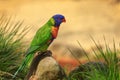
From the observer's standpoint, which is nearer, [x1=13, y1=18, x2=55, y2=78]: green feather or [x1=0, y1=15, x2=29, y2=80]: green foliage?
[x1=13, y1=18, x2=55, y2=78]: green feather

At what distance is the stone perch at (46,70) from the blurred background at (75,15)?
12947mm

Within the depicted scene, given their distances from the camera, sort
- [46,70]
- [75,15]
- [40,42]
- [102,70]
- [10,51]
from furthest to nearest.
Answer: [75,15], [10,51], [40,42], [46,70], [102,70]

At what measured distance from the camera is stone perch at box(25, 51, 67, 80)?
1044 cm

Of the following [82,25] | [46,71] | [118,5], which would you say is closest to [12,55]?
[46,71]

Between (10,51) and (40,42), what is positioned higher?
(40,42)

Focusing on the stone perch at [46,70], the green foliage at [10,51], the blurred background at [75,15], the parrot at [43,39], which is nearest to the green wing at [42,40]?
the parrot at [43,39]

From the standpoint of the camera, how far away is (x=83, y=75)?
34.0 ft

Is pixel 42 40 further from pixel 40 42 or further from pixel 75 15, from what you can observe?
pixel 75 15

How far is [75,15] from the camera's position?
27.0m

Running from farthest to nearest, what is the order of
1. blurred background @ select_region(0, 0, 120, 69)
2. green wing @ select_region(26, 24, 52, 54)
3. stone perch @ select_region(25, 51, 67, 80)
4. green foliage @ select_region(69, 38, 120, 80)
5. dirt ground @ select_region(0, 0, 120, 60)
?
dirt ground @ select_region(0, 0, 120, 60)
blurred background @ select_region(0, 0, 120, 69)
green wing @ select_region(26, 24, 52, 54)
stone perch @ select_region(25, 51, 67, 80)
green foliage @ select_region(69, 38, 120, 80)

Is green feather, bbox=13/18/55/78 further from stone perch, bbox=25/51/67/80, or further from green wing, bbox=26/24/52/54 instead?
stone perch, bbox=25/51/67/80

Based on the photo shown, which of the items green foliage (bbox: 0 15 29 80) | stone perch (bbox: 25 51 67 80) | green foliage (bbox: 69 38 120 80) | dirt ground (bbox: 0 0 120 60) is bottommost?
dirt ground (bbox: 0 0 120 60)

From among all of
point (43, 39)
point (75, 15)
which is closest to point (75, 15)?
point (75, 15)

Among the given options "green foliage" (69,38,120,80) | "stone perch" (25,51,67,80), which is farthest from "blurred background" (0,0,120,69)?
"green foliage" (69,38,120,80)
